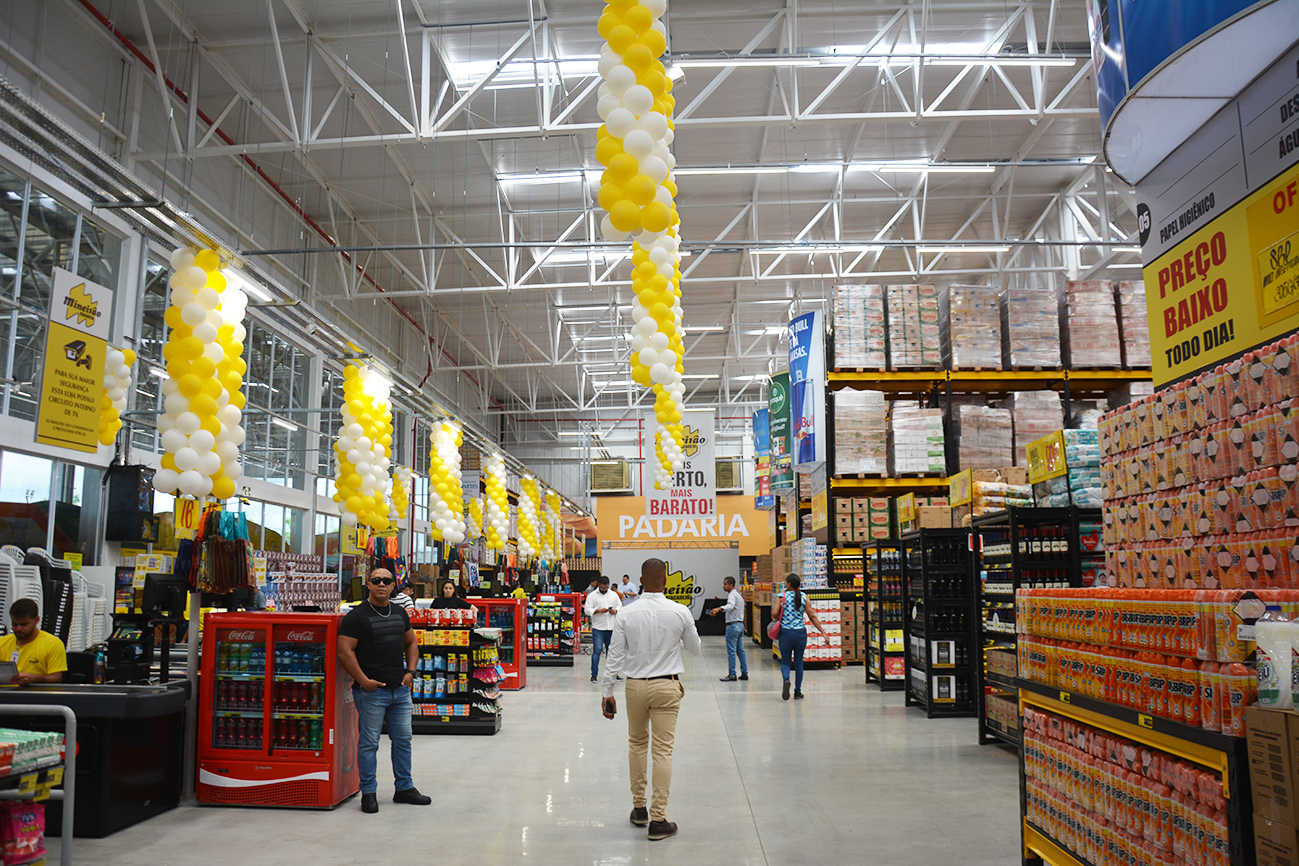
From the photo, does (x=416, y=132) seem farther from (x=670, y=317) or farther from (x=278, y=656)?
(x=278, y=656)

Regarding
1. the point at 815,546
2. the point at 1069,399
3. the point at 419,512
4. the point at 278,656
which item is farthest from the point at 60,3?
the point at 419,512

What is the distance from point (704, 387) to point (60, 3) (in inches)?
1122

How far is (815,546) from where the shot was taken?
1630 cm

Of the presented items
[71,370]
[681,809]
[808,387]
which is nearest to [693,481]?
[808,387]

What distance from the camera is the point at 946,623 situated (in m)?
10.2

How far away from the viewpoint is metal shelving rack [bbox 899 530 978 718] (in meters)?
10.1

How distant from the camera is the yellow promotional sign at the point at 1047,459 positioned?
26.7 ft

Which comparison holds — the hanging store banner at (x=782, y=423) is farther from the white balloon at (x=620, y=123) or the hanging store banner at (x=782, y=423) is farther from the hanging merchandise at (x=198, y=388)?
the white balloon at (x=620, y=123)

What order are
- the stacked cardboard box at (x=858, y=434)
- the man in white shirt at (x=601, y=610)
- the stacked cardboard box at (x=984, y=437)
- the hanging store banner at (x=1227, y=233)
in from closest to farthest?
the hanging store banner at (x=1227, y=233) → the stacked cardboard box at (x=984, y=437) → the man in white shirt at (x=601, y=610) → the stacked cardboard box at (x=858, y=434)

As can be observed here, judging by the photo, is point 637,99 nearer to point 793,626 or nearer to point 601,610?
point 793,626

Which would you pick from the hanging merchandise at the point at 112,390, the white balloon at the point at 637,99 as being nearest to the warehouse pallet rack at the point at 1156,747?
the white balloon at the point at 637,99

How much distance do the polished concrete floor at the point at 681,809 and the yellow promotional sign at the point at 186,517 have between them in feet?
17.3

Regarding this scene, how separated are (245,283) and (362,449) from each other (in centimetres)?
356

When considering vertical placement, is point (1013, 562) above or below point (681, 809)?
above
